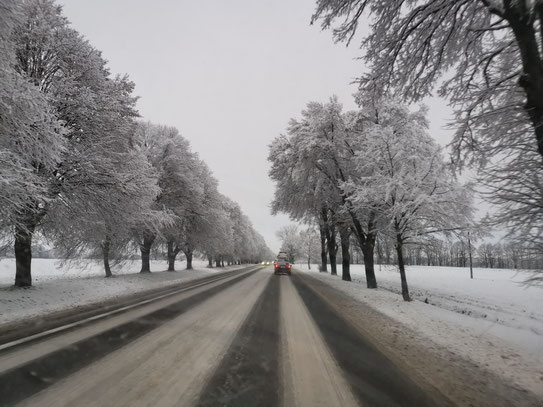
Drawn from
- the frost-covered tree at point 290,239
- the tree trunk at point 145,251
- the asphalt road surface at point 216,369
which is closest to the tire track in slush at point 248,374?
the asphalt road surface at point 216,369

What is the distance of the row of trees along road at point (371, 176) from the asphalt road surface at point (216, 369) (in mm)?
5470

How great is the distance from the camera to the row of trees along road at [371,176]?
1213cm

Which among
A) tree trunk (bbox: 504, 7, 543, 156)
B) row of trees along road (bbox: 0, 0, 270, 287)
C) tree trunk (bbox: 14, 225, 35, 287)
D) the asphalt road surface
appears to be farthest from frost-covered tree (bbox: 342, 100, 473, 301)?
tree trunk (bbox: 14, 225, 35, 287)

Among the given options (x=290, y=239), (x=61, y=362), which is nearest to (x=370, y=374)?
(x=61, y=362)

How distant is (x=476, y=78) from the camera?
7055 mm

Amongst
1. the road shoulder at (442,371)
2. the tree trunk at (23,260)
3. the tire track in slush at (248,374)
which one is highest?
the tree trunk at (23,260)

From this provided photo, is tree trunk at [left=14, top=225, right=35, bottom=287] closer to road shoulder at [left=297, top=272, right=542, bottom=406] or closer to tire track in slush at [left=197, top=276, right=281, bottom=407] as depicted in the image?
tire track in slush at [left=197, top=276, right=281, bottom=407]

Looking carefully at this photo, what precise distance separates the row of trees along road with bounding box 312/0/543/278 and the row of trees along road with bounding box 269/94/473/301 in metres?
1.03

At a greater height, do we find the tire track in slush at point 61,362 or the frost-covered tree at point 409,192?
the frost-covered tree at point 409,192

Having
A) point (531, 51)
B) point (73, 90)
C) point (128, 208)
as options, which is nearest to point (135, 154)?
point (128, 208)

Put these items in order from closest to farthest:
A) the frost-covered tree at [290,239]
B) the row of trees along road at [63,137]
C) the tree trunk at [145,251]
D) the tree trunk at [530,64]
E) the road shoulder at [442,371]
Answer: the road shoulder at [442,371] < the tree trunk at [530,64] < the row of trees along road at [63,137] < the tree trunk at [145,251] < the frost-covered tree at [290,239]

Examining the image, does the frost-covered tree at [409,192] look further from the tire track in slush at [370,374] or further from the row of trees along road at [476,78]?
the tire track in slush at [370,374]

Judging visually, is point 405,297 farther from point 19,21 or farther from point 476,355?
point 19,21

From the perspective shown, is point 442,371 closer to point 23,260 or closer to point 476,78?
point 476,78
